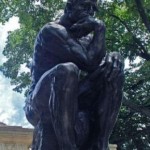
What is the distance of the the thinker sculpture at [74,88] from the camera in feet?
10.3

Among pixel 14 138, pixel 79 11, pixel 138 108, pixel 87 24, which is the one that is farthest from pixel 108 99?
pixel 138 108

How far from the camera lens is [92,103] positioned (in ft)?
11.2

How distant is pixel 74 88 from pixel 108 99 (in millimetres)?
294

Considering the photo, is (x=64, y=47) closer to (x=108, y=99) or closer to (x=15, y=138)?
(x=108, y=99)

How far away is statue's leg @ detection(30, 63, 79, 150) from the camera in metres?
3.10

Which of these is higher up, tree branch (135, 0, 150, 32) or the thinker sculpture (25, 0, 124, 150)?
tree branch (135, 0, 150, 32)

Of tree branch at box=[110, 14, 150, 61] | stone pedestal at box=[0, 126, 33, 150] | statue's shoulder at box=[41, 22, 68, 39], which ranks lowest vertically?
stone pedestal at box=[0, 126, 33, 150]

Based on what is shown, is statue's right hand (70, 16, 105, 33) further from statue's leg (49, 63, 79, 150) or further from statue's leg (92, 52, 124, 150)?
statue's leg (49, 63, 79, 150)

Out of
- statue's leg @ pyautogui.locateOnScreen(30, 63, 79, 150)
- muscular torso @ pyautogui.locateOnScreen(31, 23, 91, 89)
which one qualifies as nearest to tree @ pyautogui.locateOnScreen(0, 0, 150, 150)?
muscular torso @ pyautogui.locateOnScreen(31, 23, 91, 89)

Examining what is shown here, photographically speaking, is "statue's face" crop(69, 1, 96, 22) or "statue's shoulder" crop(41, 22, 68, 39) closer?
"statue's shoulder" crop(41, 22, 68, 39)

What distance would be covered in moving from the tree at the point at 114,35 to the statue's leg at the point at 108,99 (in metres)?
9.98

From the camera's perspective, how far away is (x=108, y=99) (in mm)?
3328

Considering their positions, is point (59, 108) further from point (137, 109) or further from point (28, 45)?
point (28, 45)

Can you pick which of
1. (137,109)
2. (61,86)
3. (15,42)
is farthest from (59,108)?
(15,42)
